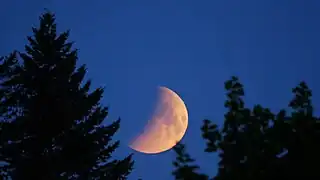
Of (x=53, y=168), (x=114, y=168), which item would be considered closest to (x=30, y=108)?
(x=53, y=168)

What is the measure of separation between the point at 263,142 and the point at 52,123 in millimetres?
11356

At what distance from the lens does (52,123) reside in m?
13.9

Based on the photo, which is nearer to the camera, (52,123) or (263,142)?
(263,142)

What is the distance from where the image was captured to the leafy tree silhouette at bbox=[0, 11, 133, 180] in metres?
13.1

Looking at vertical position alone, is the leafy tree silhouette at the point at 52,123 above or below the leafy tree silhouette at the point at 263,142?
above

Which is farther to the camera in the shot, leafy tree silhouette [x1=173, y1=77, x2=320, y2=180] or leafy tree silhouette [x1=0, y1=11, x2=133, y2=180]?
leafy tree silhouette [x1=0, y1=11, x2=133, y2=180]

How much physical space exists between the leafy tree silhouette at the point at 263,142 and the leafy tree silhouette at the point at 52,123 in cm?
985

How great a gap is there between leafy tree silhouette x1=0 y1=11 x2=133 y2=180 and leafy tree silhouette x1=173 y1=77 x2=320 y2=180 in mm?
9846

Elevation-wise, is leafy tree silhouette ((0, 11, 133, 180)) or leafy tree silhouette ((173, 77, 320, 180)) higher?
leafy tree silhouette ((0, 11, 133, 180))

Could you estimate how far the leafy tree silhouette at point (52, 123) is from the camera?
1312 cm

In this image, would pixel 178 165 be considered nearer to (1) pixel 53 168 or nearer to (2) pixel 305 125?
(2) pixel 305 125

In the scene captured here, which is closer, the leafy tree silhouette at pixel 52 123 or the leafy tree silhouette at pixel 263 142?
the leafy tree silhouette at pixel 263 142

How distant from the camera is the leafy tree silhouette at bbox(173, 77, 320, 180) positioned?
3.25m

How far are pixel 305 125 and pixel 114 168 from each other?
37.3 feet
